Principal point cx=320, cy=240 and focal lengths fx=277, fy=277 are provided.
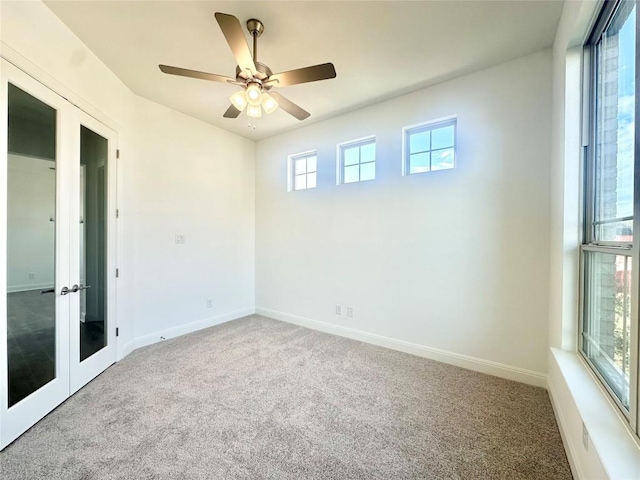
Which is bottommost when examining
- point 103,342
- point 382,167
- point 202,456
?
point 202,456

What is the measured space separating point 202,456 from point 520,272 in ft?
9.26

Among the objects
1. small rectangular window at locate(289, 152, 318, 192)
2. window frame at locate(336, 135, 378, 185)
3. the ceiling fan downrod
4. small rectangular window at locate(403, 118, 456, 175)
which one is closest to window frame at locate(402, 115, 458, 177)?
small rectangular window at locate(403, 118, 456, 175)

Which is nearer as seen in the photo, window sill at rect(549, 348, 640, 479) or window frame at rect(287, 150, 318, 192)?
window sill at rect(549, 348, 640, 479)

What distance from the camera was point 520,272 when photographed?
2492 mm

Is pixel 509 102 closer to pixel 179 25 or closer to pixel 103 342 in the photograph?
pixel 179 25

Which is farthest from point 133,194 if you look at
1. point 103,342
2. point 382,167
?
point 382,167

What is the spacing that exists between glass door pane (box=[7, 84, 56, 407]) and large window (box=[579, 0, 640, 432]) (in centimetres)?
334

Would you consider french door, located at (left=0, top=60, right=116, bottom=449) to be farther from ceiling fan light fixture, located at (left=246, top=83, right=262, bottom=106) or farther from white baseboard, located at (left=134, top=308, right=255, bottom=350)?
ceiling fan light fixture, located at (left=246, top=83, right=262, bottom=106)

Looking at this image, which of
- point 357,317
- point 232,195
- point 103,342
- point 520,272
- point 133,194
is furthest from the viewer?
point 232,195

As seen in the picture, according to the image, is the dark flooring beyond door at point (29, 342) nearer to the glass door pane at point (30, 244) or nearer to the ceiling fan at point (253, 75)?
the glass door pane at point (30, 244)

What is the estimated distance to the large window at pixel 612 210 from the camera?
1.29m

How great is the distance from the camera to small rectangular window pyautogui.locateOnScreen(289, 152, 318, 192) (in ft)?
13.5

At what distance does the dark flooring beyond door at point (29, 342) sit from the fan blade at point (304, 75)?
7.35 feet

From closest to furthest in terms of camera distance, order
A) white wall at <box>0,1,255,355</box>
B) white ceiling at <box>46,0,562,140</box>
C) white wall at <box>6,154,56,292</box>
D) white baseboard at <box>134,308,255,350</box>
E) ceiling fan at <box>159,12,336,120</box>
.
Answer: ceiling fan at <box>159,12,336,120</box>, white wall at <box>6,154,56,292</box>, white ceiling at <box>46,0,562,140</box>, white wall at <box>0,1,255,355</box>, white baseboard at <box>134,308,255,350</box>
